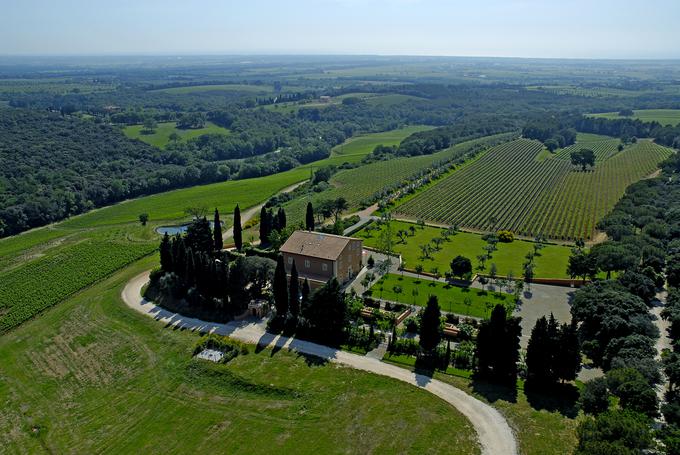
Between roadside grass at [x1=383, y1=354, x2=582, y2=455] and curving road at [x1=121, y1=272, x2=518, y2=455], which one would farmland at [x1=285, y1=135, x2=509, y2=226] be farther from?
roadside grass at [x1=383, y1=354, x2=582, y2=455]

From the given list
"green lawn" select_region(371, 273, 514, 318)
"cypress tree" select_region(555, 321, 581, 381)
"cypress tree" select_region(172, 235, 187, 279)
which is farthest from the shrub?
"cypress tree" select_region(172, 235, 187, 279)

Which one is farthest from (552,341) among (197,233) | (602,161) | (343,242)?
(602,161)

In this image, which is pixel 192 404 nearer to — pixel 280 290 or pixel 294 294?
pixel 280 290

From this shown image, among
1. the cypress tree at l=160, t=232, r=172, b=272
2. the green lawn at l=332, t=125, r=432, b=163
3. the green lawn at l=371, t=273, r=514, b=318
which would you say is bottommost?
the green lawn at l=332, t=125, r=432, b=163

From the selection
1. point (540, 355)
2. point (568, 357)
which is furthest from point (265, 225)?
point (568, 357)

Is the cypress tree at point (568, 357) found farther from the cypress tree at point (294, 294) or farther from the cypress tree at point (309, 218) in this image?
the cypress tree at point (309, 218)

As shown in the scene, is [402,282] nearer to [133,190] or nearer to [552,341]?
[552,341]

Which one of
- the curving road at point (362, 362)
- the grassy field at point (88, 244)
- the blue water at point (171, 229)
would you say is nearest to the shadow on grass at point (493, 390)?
the curving road at point (362, 362)
